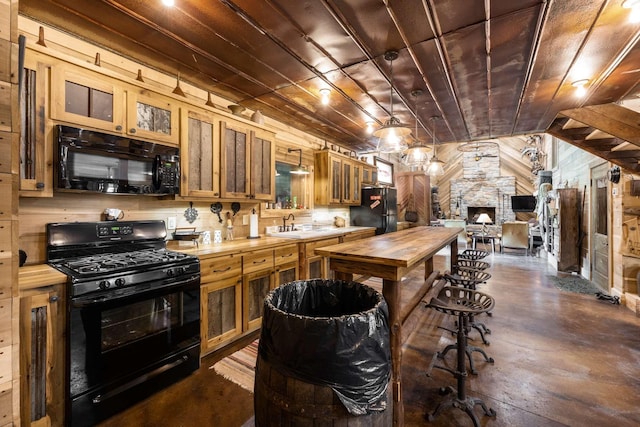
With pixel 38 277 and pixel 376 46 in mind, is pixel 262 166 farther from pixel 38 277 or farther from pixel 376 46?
pixel 38 277

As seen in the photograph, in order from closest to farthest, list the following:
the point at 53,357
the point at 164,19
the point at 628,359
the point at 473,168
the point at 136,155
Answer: the point at 53,357, the point at 164,19, the point at 136,155, the point at 628,359, the point at 473,168

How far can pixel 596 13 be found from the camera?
1.76 metres

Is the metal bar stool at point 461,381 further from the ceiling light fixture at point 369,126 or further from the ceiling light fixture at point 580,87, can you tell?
the ceiling light fixture at point 369,126

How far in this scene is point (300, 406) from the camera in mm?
946

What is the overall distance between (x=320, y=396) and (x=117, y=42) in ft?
9.22

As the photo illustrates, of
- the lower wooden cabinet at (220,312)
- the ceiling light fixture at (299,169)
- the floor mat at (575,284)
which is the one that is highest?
the ceiling light fixture at (299,169)

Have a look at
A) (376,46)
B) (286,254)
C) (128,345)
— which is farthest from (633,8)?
(128,345)

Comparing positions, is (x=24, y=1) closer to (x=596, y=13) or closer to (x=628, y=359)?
(x=596, y=13)

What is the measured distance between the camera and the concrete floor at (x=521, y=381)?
167 centimetres

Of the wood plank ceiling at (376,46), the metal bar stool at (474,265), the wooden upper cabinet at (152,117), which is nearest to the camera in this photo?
the wood plank ceiling at (376,46)

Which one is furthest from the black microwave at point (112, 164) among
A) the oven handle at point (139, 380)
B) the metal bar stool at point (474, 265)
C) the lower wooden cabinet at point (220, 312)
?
the metal bar stool at point (474, 265)

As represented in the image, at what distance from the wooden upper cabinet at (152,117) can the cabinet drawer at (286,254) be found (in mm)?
1463

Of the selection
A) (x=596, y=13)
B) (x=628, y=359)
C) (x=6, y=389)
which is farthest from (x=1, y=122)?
(x=628, y=359)

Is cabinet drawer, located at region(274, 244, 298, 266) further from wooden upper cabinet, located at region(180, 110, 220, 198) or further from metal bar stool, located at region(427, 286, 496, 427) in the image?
metal bar stool, located at region(427, 286, 496, 427)
